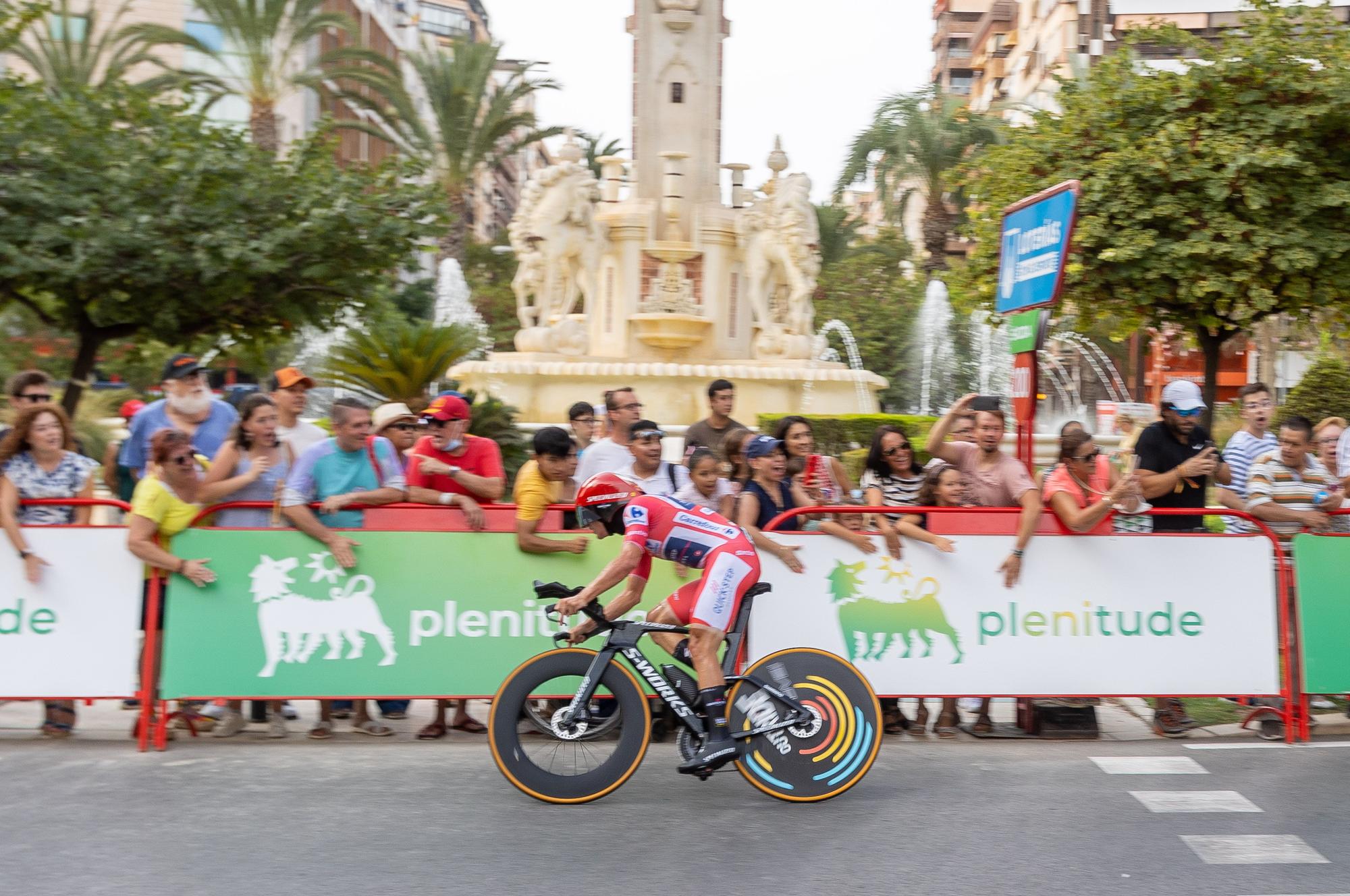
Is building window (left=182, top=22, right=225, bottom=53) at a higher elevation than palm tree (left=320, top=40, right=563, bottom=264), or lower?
higher

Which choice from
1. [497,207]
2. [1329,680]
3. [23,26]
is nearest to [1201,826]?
[1329,680]

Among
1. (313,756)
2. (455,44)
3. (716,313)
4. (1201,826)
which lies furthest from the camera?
(455,44)

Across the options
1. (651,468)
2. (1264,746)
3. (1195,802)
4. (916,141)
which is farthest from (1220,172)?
(916,141)

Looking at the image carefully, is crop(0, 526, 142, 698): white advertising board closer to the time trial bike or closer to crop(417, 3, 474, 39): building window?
the time trial bike

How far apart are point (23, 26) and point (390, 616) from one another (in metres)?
13.5

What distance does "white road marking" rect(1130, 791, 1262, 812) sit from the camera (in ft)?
21.8

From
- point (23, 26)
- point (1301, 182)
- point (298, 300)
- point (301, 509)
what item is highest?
point (23, 26)

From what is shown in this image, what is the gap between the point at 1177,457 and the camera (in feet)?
29.1

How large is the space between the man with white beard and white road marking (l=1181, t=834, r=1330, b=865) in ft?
19.1

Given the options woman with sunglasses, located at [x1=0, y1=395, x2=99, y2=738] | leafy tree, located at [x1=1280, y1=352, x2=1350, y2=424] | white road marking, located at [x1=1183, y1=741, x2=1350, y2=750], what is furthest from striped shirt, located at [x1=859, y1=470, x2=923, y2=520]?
leafy tree, located at [x1=1280, y1=352, x2=1350, y2=424]

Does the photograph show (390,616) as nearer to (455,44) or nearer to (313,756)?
(313,756)

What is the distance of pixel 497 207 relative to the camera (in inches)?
4008

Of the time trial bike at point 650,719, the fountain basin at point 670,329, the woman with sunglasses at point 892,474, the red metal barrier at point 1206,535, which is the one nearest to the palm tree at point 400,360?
the fountain basin at point 670,329

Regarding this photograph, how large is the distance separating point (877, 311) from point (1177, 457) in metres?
36.1
